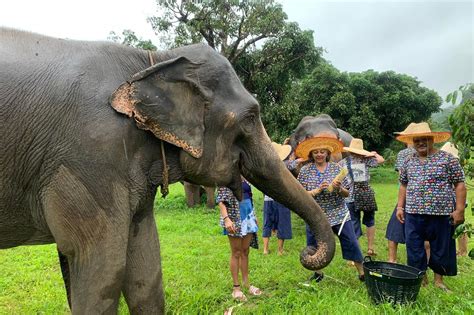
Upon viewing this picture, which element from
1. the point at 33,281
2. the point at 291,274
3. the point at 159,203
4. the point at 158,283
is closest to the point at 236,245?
the point at 291,274

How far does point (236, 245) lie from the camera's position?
14.0ft

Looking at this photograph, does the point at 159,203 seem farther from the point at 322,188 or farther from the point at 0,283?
the point at 322,188

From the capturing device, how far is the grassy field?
3590 millimetres

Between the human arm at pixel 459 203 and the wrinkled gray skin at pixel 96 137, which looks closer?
the wrinkled gray skin at pixel 96 137

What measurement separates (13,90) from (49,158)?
1.07ft

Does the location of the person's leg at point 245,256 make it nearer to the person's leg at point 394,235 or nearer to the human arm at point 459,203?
the person's leg at point 394,235

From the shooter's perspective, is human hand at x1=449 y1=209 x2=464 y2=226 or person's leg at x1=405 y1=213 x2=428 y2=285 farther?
person's leg at x1=405 y1=213 x2=428 y2=285

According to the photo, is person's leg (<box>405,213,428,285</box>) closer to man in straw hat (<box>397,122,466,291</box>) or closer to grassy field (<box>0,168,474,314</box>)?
man in straw hat (<box>397,122,466,291</box>)

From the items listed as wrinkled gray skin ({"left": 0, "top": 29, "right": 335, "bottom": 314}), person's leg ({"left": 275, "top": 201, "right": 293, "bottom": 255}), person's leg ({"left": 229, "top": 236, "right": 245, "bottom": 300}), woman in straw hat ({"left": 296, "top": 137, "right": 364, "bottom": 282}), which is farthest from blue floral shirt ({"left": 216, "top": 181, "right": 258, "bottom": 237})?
wrinkled gray skin ({"left": 0, "top": 29, "right": 335, "bottom": 314})

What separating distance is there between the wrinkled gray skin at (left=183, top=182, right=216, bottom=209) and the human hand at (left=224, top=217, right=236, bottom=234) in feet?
19.5

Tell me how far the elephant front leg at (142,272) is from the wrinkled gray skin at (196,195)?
7.63m

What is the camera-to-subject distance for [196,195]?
426 inches

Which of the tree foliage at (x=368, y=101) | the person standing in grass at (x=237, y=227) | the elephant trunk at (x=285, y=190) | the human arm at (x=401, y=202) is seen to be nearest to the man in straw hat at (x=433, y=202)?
the human arm at (x=401, y=202)

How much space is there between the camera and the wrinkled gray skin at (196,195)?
1011 cm
